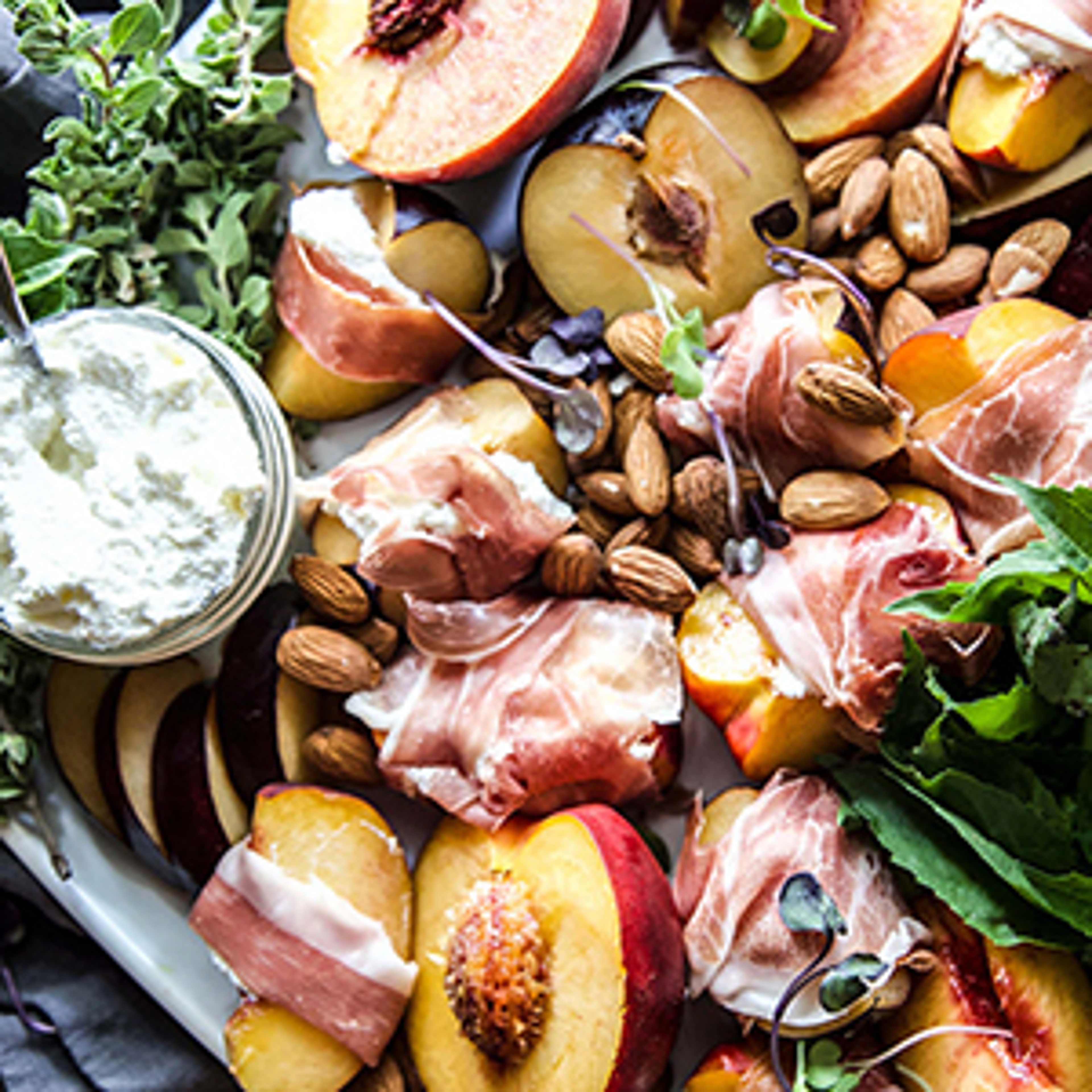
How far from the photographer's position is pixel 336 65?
53.0 inches

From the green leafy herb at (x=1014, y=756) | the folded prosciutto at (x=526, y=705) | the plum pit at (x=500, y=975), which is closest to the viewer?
the green leafy herb at (x=1014, y=756)

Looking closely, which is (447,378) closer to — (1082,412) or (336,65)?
(336,65)

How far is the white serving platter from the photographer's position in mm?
1403

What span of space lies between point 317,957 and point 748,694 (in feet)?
1.78

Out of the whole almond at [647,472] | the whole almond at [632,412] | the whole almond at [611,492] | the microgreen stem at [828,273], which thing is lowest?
the whole almond at [611,492]

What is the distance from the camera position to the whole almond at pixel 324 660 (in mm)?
1359

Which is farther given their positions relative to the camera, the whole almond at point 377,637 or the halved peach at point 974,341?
the whole almond at point 377,637

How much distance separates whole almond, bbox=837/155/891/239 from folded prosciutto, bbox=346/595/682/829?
0.50 metres

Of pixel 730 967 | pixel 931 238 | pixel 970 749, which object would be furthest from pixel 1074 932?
pixel 931 238

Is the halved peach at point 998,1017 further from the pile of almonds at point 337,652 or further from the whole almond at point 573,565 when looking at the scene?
the pile of almonds at point 337,652

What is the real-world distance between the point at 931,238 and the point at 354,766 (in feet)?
2.91

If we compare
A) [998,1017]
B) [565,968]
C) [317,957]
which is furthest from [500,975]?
[998,1017]

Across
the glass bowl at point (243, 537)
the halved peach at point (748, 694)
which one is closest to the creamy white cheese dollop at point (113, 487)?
the glass bowl at point (243, 537)

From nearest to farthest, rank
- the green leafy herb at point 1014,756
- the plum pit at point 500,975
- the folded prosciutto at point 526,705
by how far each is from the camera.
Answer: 1. the green leafy herb at point 1014,756
2. the plum pit at point 500,975
3. the folded prosciutto at point 526,705
